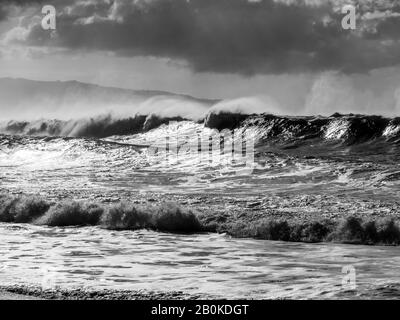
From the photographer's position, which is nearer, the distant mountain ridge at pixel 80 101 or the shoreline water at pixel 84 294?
the shoreline water at pixel 84 294

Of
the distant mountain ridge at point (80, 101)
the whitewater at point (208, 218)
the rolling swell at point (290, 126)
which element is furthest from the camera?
the distant mountain ridge at point (80, 101)

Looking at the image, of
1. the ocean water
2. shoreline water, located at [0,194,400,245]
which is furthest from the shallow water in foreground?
shoreline water, located at [0,194,400,245]

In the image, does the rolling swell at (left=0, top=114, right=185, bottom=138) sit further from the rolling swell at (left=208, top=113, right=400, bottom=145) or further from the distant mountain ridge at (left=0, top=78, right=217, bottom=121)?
the rolling swell at (left=208, top=113, right=400, bottom=145)

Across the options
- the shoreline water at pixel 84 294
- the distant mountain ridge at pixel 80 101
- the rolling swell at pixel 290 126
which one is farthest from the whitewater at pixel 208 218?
the distant mountain ridge at pixel 80 101

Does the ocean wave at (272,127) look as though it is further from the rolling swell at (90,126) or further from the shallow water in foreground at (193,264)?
the shallow water in foreground at (193,264)

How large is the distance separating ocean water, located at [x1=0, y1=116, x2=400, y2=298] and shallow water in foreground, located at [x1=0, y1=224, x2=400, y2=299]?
0.05ft

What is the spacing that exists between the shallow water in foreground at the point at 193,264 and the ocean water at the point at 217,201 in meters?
0.01

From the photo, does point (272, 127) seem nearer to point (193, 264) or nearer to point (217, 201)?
point (217, 201)

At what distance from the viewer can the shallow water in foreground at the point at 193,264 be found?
808cm

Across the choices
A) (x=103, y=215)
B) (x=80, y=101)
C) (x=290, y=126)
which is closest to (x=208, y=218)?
(x=103, y=215)

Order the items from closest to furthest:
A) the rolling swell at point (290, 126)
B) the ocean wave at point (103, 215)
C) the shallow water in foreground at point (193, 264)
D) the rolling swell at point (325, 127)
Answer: the shallow water in foreground at point (193, 264), the ocean wave at point (103, 215), the rolling swell at point (325, 127), the rolling swell at point (290, 126)

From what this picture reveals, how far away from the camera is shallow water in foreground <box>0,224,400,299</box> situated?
808 centimetres

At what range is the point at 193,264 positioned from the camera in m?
9.75
